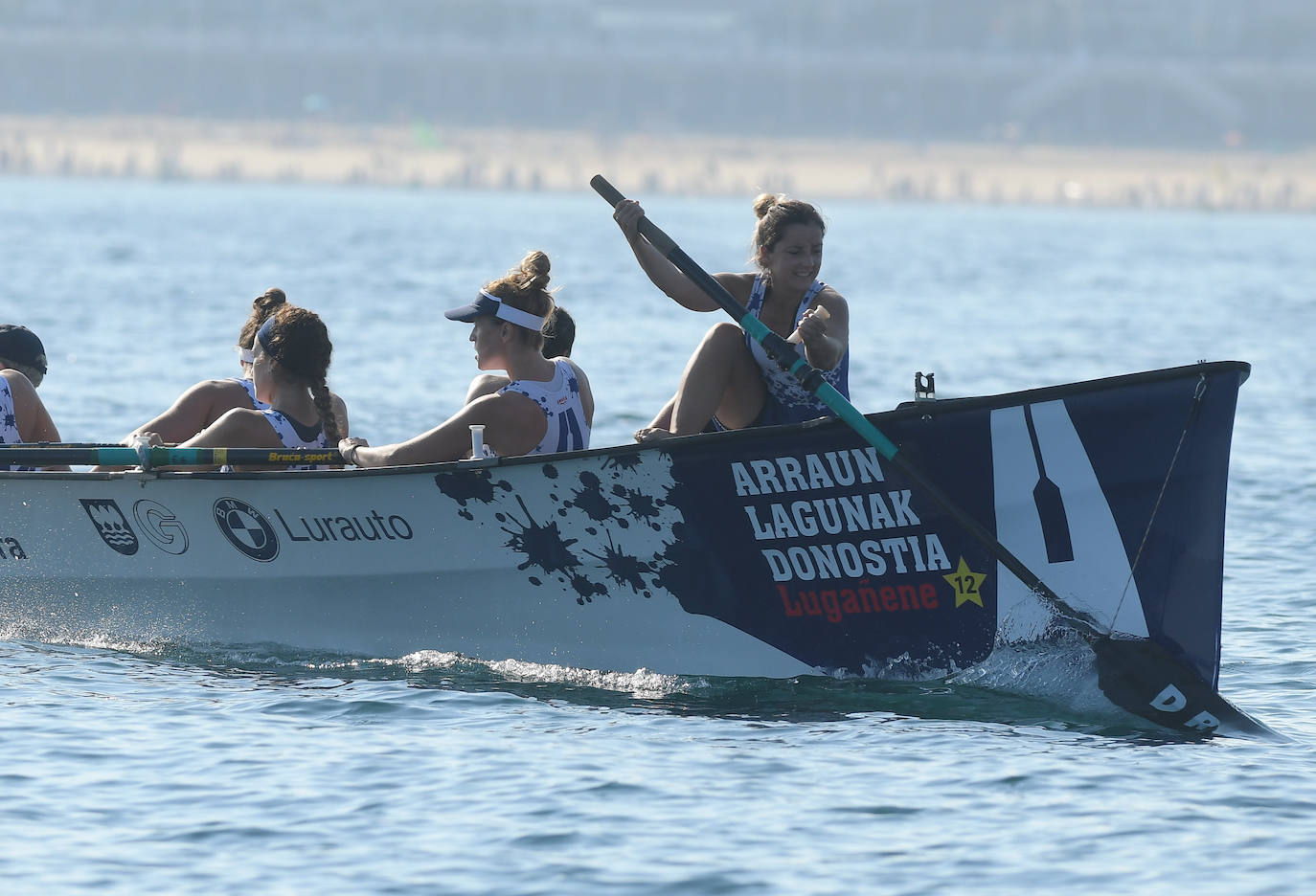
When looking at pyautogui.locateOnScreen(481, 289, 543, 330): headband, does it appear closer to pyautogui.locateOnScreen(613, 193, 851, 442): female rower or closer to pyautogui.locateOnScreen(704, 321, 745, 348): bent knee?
pyautogui.locateOnScreen(613, 193, 851, 442): female rower

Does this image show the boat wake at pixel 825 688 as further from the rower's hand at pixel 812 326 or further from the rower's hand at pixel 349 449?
the rower's hand at pixel 812 326

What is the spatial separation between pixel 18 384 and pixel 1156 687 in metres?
5.89

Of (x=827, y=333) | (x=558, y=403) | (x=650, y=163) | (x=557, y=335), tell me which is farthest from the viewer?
(x=650, y=163)

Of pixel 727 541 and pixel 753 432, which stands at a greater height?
pixel 753 432

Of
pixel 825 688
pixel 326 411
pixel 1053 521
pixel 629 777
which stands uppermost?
pixel 326 411

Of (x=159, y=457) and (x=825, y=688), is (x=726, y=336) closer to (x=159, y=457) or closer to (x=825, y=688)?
(x=825, y=688)

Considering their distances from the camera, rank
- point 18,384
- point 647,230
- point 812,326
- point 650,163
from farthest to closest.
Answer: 1. point 650,163
2. point 18,384
3. point 647,230
4. point 812,326

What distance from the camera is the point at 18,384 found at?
33.3 ft

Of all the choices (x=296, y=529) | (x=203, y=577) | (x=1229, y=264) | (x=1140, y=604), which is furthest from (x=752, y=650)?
(x=1229, y=264)

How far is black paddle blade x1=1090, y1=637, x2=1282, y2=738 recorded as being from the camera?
8.22 m

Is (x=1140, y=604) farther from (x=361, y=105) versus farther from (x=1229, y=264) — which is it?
(x=361, y=105)

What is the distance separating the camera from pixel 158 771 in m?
7.80

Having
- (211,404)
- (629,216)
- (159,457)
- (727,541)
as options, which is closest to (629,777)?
(727,541)

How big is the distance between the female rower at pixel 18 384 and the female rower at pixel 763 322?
11.5ft
